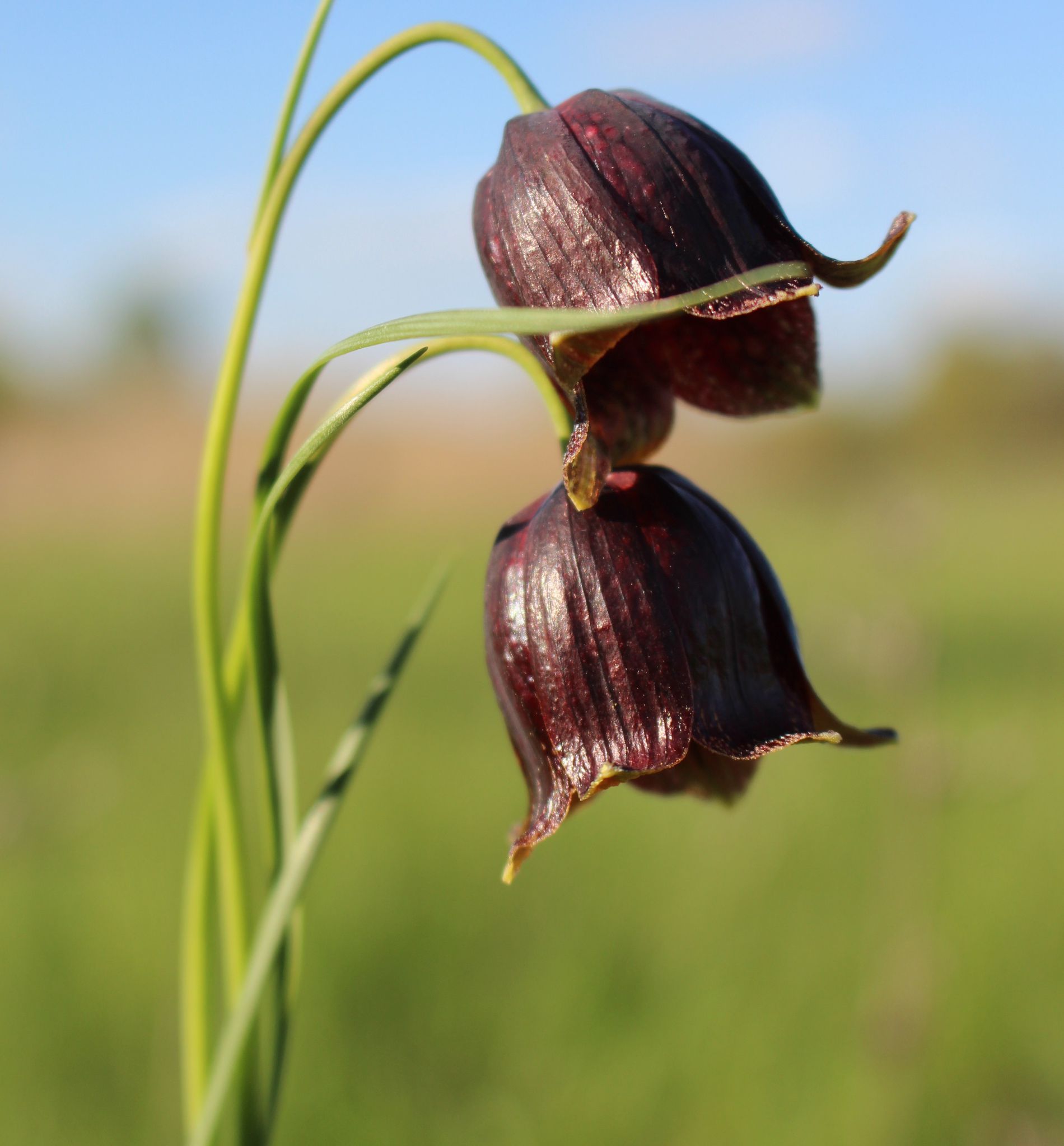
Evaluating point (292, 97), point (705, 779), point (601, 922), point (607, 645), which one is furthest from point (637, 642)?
point (601, 922)

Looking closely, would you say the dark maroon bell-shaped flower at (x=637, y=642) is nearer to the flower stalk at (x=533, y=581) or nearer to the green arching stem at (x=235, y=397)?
the flower stalk at (x=533, y=581)

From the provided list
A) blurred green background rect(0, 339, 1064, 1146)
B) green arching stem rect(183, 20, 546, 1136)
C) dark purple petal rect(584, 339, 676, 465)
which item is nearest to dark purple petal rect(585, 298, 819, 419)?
dark purple petal rect(584, 339, 676, 465)

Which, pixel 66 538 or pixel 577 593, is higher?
pixel 577 593

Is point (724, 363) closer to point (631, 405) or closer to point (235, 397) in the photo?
point (631, 405)

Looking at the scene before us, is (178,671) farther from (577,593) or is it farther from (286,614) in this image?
(577,593)

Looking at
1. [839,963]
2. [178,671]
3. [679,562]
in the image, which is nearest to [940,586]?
[178,671]
